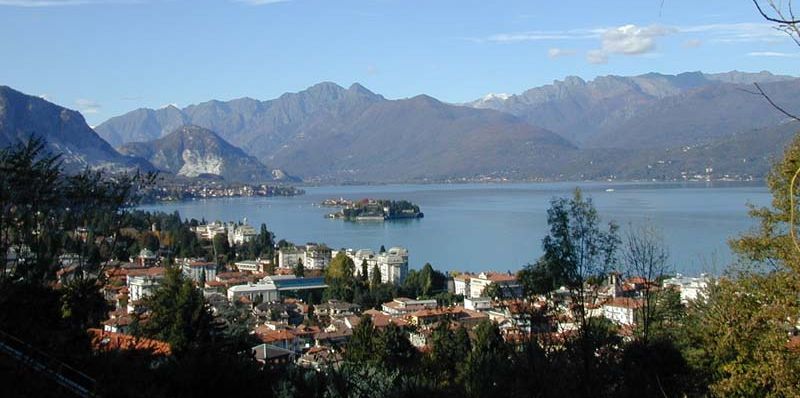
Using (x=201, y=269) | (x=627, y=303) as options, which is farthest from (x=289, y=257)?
(x=627, y=303)

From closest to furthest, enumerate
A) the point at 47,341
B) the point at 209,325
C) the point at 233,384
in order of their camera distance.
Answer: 1. the point at 47,341
2. the point at 233,384
3. the point at 209,325

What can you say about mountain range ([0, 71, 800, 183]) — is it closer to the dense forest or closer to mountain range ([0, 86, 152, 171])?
mountain range ([0, 86, 152, 171])

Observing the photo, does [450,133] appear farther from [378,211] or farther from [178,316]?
[178,316]

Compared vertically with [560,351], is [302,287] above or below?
below

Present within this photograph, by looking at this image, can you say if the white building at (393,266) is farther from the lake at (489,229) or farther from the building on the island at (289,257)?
the building on the island at (289,257)

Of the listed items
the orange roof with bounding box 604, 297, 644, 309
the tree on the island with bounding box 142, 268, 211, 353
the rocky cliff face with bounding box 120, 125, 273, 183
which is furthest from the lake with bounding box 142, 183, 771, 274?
the rocky cliff face with bounding box 120, 125, 273, 183

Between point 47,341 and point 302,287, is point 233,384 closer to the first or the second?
point 47,341

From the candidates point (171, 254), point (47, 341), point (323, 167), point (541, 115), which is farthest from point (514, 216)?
point (541, 115)

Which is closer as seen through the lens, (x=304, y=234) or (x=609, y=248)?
(x=609, y=248)
